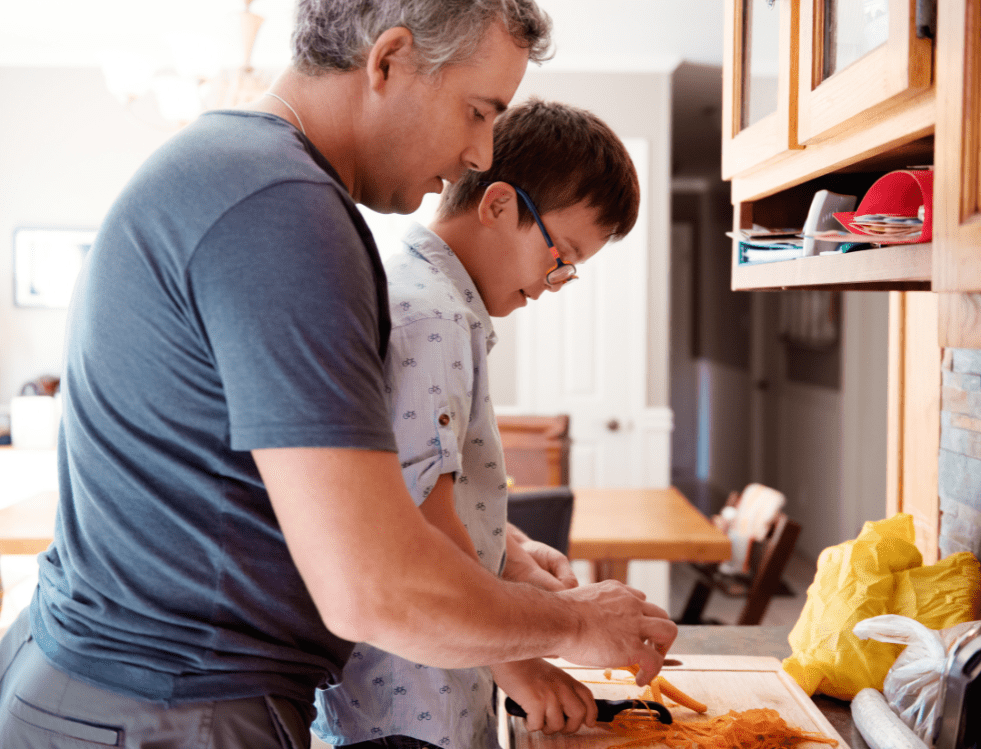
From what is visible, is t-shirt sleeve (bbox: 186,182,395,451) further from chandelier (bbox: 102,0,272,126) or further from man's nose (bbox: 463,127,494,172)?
chandelier (bbox: 102,0,272,126)

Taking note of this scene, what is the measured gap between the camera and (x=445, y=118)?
72 cm

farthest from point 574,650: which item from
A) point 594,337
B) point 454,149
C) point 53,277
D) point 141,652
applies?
point 53,277

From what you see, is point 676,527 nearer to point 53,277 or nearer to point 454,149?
point 454,149

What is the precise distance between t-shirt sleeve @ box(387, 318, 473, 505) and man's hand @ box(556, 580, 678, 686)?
0.61 ft

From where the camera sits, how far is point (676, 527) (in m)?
2.71

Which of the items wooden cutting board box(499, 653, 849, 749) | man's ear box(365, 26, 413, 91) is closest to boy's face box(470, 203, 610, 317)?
man's ear box(365, 26, 413, 91)

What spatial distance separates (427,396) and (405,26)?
32 cm

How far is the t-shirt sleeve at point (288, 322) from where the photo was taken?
1.77 ft

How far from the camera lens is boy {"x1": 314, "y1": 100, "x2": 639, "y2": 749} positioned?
76 centimetres

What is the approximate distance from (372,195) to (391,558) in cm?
37

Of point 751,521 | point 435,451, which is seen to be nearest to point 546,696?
point 435,451

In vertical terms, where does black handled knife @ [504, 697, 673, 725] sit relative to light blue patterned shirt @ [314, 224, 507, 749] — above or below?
below

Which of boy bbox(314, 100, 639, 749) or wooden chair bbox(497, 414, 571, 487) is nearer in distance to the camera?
boy bbox(314, 100, 639, 749)

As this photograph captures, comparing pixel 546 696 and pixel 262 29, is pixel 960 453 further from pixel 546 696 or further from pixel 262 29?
pixel 262 29
